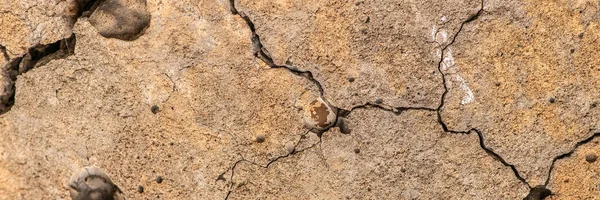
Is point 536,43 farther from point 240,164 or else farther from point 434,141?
point 240,164

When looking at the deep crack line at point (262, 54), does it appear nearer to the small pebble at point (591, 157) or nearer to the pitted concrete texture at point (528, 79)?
the pitted concrete texture at point (528, 79)

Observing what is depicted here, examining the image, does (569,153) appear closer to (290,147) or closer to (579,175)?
(579,175)

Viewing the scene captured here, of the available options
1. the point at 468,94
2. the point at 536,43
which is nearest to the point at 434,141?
the point at 468,94

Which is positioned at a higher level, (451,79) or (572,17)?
(572,17)

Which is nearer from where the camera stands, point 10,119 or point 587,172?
point 587,172

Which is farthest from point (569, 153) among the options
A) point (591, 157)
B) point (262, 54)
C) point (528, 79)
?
point (262, 54)

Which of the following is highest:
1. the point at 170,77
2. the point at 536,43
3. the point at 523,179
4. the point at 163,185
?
the point at 536,43

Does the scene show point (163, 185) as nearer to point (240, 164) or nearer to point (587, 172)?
point (240, 164)

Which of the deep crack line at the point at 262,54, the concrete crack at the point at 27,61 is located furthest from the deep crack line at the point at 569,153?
the concrete crack at the point at 27,61
